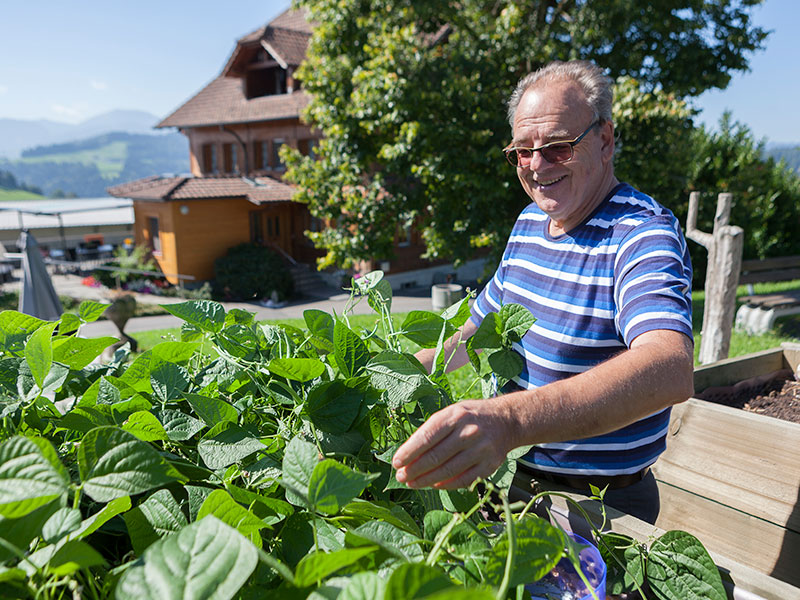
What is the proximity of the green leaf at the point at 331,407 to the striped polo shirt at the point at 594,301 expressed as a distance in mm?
766

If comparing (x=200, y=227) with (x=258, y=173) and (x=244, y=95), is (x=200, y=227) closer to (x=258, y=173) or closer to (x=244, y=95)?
(x=258, y=173)

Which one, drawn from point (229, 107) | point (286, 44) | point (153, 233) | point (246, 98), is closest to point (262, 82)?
point (246, 98)

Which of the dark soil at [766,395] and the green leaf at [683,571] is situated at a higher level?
the green leaf at [683,571]

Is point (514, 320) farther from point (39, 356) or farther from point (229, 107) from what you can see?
point (229, 107)

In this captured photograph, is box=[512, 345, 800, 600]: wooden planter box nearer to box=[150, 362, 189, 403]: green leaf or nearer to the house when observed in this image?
box=[150, 362, 189, 403]: green leaf

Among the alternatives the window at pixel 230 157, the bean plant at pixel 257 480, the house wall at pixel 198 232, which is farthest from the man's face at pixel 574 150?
the window at pixel 230 157

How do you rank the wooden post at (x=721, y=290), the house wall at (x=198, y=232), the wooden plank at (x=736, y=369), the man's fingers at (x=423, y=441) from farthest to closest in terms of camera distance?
the house wall at (x=198, y=232) → the wooden post at (x=721, y=290) → the wooden plank at (x=736, y=369) → the man's fingers at (x=423, y=441)

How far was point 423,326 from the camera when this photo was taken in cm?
94

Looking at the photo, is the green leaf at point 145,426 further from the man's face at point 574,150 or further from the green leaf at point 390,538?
the man's face at point 574,150

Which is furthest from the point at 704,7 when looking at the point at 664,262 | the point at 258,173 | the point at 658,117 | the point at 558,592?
the point at 258,173

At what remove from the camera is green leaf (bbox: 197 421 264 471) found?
75 centimetres

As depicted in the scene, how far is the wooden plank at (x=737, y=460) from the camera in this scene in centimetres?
232

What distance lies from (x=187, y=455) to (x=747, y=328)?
413 inches

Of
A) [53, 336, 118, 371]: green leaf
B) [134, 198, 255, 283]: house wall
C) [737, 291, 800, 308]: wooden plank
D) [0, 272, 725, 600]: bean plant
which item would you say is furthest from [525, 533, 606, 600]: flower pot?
[134, 198, 255, 283]: house wall
